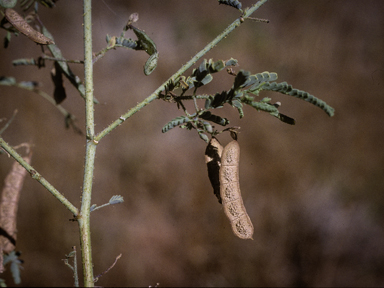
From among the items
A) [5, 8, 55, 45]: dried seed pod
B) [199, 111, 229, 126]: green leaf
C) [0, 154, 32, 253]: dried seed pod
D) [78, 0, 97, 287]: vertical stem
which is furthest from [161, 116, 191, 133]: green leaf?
[0, 154, 32, 253]: dried seed pod

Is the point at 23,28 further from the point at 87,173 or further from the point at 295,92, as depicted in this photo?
the point at 295,92

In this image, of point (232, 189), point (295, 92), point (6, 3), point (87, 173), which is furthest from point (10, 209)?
point (295, 92)

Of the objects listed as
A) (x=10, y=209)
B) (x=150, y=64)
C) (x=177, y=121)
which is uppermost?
(x=150, y=64)

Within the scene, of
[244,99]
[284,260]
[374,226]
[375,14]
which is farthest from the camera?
[284,260]

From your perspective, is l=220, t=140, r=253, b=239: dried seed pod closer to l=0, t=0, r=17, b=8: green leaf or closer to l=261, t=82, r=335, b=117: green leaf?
l=261, t=82, r=335, b=117: green leaf

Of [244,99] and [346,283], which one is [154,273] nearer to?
[346,283]

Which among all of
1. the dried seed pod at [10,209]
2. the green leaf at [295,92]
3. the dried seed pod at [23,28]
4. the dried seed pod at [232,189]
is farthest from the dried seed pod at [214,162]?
the dried seed pod at [10,209]

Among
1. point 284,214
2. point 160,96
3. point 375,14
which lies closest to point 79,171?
point 284,214

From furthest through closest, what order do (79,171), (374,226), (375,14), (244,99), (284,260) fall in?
1. (79,171)
2. (284,260)
3. (374,226)
4. (375,14)
5. (244,99)
